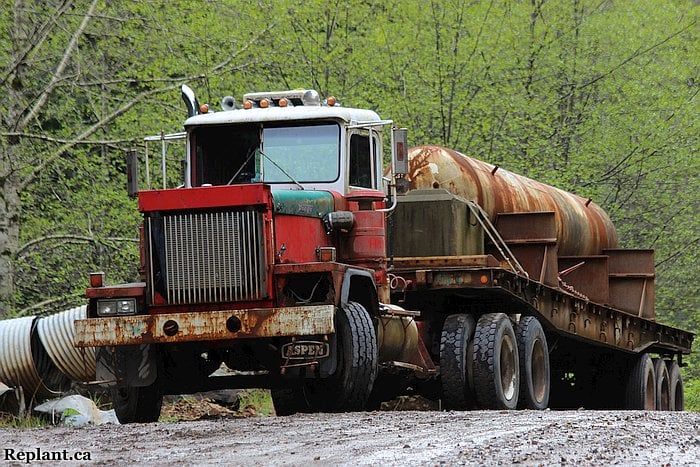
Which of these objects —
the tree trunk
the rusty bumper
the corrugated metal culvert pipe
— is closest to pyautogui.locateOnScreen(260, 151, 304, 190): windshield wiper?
the rusty bumper

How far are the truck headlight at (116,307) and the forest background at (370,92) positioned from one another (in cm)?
741

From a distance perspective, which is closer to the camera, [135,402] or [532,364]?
[135,402]

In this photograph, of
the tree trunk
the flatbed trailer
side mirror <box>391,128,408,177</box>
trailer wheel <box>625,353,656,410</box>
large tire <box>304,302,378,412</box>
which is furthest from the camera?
trailer wheel <box>625,353,656,410</box>

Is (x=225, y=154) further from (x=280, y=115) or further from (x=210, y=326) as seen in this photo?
(x=210, y=326)

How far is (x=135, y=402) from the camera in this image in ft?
36.1

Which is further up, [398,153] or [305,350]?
[398,153]

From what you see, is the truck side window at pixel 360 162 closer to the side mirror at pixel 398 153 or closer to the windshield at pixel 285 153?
the windshield at pixel 285 153

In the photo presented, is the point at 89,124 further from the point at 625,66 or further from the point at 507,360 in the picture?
the point at 625,66

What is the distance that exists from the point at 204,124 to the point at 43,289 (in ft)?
28.2

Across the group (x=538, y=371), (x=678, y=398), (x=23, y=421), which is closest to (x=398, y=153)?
(x=538, y=371)

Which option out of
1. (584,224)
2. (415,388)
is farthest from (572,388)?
(415,388)

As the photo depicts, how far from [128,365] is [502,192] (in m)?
6.03

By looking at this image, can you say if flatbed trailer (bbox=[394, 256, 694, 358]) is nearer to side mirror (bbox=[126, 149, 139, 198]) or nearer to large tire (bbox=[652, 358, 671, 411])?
large tire (bbox=[652, 358, 671, 411])

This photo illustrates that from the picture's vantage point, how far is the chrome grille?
10.1 metres
